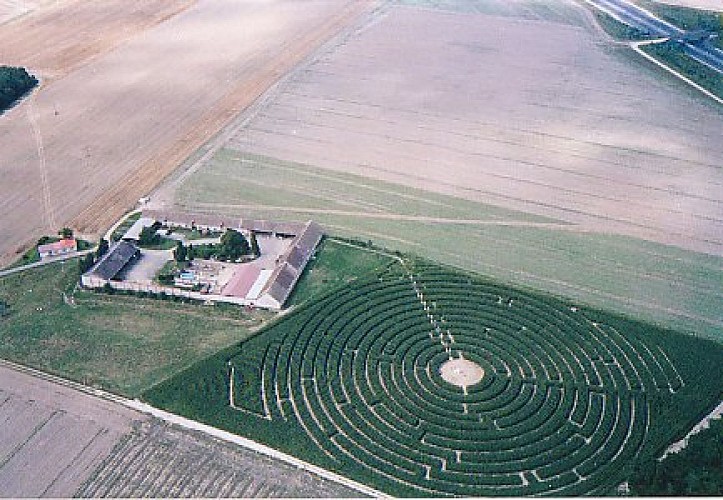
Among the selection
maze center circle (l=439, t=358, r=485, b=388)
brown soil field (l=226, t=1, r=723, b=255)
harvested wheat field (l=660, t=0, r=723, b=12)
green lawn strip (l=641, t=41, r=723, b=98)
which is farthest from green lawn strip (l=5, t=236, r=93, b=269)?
harvested wheat field (l=660, t=0, r=723, b=12)

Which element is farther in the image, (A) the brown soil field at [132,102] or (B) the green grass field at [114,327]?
(A) the brown soil field at [132,102]

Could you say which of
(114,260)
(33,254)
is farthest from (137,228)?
(33,254)

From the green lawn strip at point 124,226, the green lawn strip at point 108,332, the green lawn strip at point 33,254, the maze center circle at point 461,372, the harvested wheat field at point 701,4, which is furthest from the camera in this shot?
the harvested wheat field at point 701,4

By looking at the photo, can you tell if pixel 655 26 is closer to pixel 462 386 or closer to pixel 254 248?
pixel 254 248

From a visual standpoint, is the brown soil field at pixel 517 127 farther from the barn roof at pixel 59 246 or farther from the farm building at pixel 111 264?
the barn roof at pixel 59 246

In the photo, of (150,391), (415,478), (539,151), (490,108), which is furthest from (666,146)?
(150,391)

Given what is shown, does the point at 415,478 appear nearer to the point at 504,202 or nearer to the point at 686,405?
the point at 686,405

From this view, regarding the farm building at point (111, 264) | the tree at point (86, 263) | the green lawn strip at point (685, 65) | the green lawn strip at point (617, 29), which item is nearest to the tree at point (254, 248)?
the farm building at point (111, 264)
